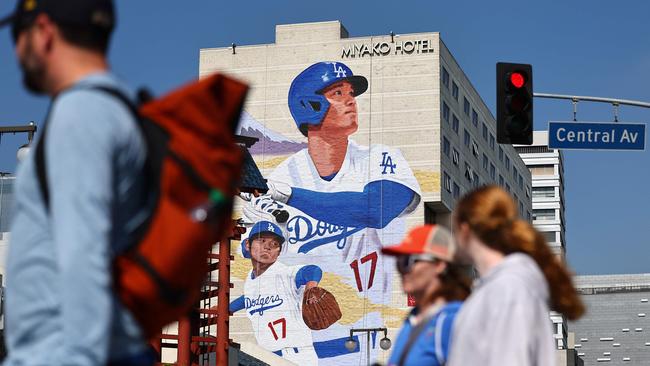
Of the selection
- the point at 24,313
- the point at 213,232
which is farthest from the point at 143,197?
the point at 24,313

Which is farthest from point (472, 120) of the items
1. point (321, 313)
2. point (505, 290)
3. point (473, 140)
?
point (505, 290)

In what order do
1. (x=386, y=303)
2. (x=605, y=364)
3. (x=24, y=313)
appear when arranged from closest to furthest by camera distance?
(x=24, y=313) < (x=386, y=303) < (x=605, y=364)

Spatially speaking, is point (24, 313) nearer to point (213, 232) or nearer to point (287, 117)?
point (213, 232)

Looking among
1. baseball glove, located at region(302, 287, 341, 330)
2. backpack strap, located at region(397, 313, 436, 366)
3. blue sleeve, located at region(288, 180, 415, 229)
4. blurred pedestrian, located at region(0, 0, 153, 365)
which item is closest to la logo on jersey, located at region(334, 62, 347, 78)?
blue sleeve, located at region(288, 180, 415, 229)

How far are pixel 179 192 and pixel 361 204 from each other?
8856 centimetres

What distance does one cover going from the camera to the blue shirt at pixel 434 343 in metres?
5.67

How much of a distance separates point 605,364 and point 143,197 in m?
194

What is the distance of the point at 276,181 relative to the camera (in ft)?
310

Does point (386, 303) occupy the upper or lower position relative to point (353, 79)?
lower

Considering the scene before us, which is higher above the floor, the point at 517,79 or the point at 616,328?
the point at 517,79

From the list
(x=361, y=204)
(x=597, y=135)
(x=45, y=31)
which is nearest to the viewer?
(x=45, y=31)

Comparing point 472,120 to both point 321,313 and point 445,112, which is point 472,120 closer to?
point 445,112

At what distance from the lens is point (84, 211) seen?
3.12 metres

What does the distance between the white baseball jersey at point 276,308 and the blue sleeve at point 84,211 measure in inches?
3425
